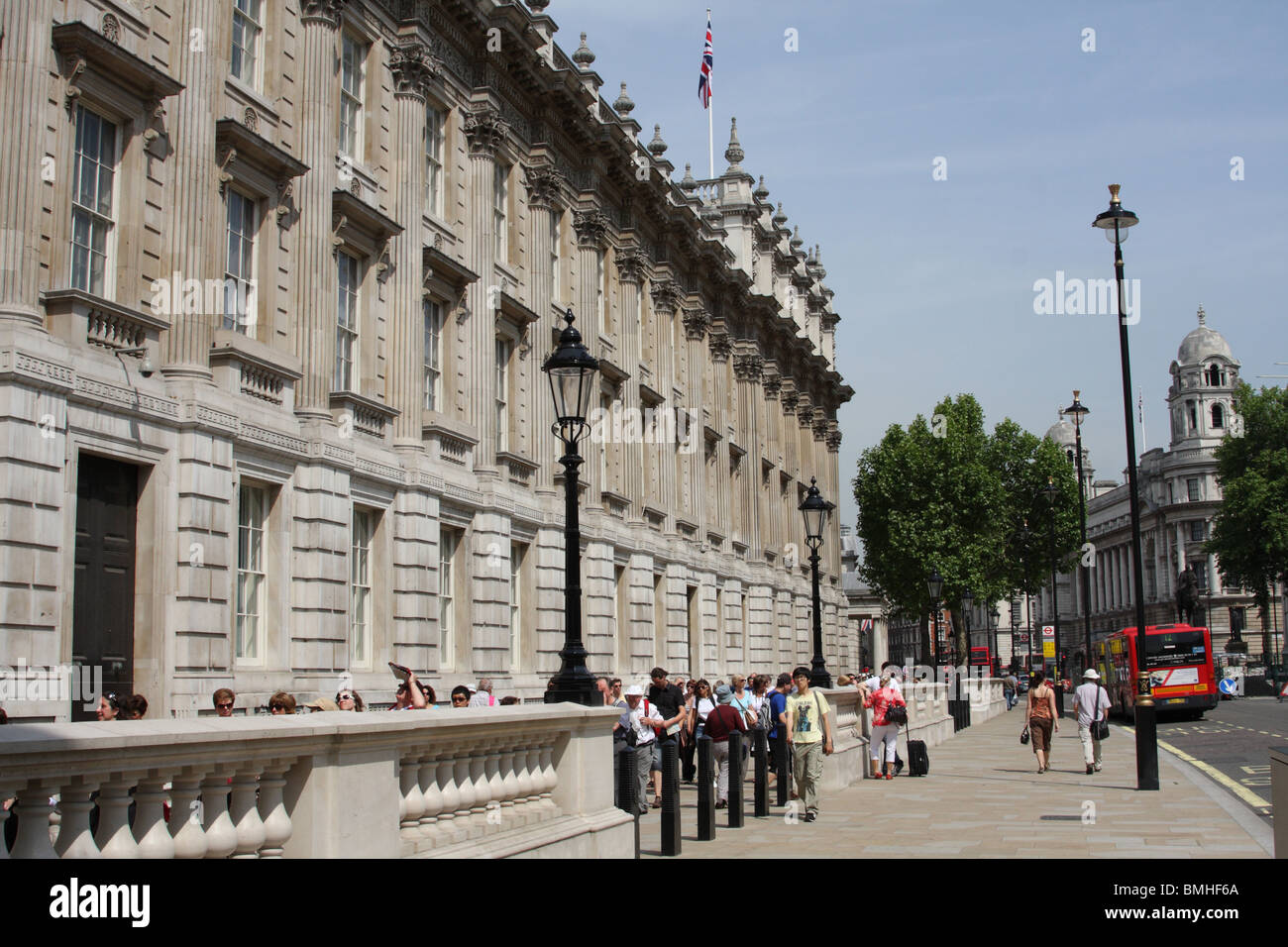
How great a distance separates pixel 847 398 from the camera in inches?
2603

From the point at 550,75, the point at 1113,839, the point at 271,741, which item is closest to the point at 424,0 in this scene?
the point at 550,75

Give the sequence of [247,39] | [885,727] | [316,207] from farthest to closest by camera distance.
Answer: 1. [885,727]
2. [316,207]
3. [247,39]

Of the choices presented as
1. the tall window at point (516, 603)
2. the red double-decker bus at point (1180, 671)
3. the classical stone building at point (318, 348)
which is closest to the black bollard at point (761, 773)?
the classical stone building at point (318, 348)

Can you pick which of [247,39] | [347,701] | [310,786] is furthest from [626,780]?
[247,39]

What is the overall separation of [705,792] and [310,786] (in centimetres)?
864

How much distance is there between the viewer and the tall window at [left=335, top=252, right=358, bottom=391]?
22.0m

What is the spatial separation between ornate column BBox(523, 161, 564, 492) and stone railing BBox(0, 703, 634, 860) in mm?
20034

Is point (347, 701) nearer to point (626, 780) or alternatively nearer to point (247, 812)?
point (626, 780)

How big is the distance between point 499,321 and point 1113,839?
56.1 feet

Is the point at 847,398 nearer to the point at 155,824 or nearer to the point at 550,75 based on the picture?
the point at 550,75

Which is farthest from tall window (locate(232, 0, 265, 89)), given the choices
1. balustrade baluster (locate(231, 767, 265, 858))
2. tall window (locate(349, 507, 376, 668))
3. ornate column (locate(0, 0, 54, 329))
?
balustrade baluster (locate(231, 767, 265, 858))

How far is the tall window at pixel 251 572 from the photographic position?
733 inches

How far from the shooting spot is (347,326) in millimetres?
22391

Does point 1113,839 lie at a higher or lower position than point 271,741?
lower
